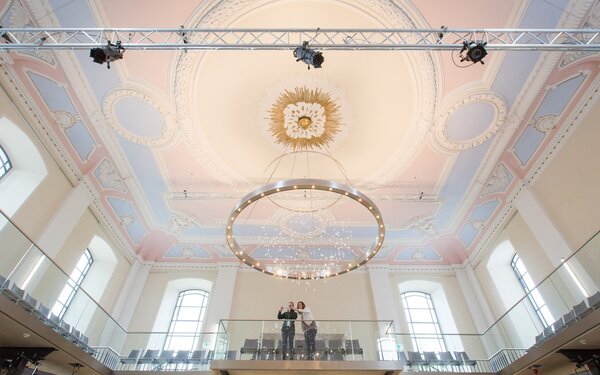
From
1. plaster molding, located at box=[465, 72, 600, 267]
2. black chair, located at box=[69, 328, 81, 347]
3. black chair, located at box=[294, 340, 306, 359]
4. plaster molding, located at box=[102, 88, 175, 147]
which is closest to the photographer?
plaster molding, located at box=[465, 72, 600, 267]

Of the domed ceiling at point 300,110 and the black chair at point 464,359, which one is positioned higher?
the domed ceiling at point 300,110

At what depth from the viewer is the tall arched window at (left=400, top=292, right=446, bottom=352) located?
478 inches

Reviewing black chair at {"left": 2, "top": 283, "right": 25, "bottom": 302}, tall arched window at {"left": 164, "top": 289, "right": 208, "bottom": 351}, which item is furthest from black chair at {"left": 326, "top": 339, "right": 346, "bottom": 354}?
black chair at {"left": 2, "top": 283, "right": 25, "bottom": 302}

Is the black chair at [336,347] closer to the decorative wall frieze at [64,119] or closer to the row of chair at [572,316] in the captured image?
the row of chair at [572,316]

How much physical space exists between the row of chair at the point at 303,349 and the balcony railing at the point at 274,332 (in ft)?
0.08

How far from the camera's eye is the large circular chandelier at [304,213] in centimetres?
823

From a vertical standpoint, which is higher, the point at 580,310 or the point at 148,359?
the point at 148,359

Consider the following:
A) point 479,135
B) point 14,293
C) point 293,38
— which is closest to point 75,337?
point 14,293

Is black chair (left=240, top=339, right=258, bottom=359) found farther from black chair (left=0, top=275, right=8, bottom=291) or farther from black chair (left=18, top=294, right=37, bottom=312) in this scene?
black chair (left=0, top=275, right=8, bottom=291)

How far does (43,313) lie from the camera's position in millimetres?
7375

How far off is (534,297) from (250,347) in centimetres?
787

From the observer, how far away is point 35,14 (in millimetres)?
6844

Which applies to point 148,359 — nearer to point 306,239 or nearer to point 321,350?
point 321,350

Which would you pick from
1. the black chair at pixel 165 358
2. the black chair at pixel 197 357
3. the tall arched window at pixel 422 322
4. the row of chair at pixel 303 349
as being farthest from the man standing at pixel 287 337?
the tall arched window at pixel 422 322
